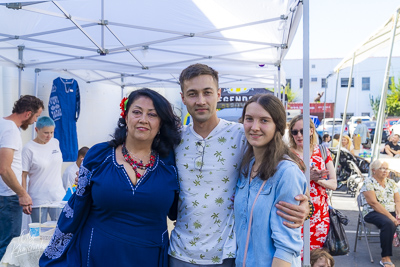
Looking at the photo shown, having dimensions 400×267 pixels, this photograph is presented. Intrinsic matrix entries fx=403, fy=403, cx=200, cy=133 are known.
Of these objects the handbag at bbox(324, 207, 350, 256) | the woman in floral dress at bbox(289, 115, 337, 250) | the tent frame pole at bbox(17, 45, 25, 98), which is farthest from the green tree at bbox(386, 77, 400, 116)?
the handbag at bbox(324, 207, 350, 256)

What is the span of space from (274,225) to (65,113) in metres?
6.46

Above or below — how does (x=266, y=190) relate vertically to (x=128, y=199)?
above

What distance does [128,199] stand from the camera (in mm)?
2080

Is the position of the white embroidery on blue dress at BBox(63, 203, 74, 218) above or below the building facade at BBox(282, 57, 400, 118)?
below

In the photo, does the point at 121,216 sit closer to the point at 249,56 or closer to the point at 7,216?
Answer: the point at 7,216

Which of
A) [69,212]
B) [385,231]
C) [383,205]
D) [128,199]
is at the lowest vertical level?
[385,231]

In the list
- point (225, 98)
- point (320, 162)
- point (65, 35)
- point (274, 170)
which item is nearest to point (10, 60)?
point (65, 35)

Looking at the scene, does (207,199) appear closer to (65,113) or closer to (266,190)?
(266,190)

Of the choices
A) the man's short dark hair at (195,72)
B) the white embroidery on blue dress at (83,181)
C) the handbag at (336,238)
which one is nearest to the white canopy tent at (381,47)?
the handbag at (336,238)

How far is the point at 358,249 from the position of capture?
6043 millimetres

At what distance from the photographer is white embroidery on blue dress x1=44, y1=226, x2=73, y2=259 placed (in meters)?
2.22

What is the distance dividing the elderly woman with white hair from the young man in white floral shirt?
3831mm

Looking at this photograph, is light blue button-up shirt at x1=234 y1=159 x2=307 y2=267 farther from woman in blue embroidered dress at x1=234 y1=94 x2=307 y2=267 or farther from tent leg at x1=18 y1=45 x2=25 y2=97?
tent leg at x1=18 y1=45 x2=25 y2=97

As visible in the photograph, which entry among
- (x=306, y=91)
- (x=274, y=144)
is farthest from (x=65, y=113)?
(x=274, y=144)
